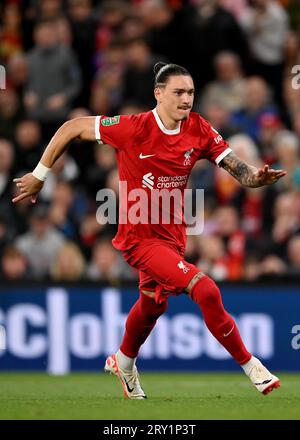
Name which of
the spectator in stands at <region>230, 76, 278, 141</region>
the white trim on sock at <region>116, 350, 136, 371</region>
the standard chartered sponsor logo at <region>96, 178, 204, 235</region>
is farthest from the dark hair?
the spectator in stands at <region>230, 76, 278, 141</region>

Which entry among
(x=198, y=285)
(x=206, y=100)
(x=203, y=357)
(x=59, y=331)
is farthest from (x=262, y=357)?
(x=198, y=285)

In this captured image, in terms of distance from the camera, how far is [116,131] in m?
8.91

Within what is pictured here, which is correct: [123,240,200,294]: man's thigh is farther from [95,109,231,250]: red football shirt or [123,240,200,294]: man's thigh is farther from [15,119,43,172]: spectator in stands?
[15,119,43,172]: spectator in stands

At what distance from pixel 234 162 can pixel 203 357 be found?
473 centimetres

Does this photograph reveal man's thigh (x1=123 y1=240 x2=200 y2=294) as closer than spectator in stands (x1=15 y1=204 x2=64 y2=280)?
Yes

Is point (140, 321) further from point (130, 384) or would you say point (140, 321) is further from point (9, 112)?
point (9, 112)

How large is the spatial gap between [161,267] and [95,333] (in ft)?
15.7

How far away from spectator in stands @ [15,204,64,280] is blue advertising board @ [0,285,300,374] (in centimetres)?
83

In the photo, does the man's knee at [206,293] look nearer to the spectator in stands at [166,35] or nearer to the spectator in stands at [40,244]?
the spectator in stands at [40,244]

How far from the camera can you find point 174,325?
1330cm

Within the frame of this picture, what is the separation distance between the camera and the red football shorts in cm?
861

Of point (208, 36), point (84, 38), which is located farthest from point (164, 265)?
point (84, 38)

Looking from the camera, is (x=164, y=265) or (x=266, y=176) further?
(x=164, y=265)

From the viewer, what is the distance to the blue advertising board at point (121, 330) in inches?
521
